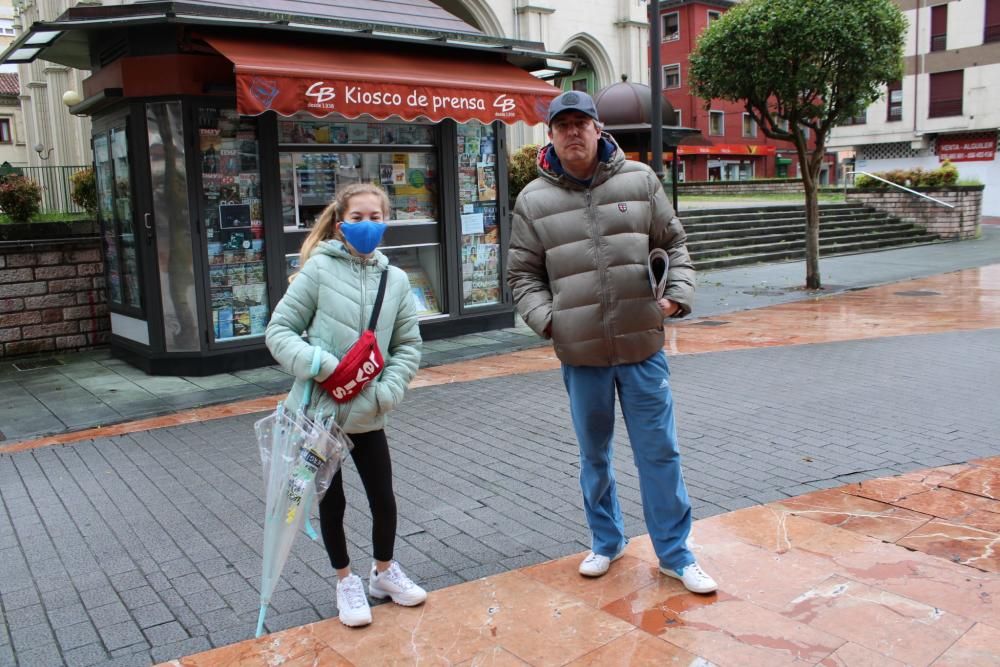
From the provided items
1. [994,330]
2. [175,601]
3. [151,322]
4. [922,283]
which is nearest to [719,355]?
[994,330]

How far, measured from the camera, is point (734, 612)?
332 cm

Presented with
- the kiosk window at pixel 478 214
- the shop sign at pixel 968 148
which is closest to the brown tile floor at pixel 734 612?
the kiosk window at pixel 478 214

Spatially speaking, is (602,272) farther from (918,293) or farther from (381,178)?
(918,293)

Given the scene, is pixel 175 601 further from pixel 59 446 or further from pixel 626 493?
pixel 59 446

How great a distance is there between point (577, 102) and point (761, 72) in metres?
10.4

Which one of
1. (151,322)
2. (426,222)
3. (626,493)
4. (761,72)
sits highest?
(761,72)

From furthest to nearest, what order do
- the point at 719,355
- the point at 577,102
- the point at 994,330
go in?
the point at 994,330 < the point at 719,355 < the point at 577,102

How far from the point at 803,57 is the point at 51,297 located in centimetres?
1032

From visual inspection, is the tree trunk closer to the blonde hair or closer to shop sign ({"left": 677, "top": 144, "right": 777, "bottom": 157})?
the blonde hair

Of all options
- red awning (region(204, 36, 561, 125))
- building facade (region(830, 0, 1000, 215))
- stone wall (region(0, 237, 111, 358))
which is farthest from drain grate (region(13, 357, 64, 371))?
building facade (region(830, 0, 1000, 215))

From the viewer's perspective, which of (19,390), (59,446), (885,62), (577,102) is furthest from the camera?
(885,62)

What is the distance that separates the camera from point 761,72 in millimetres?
12688

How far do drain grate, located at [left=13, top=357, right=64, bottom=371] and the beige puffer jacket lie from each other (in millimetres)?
7207

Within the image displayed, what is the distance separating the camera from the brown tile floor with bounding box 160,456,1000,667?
120 inches
